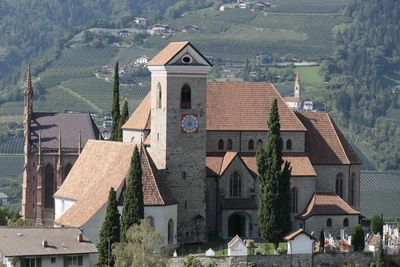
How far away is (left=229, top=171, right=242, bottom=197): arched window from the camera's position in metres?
88.8

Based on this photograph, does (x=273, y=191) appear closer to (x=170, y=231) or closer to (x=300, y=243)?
(x=300, y=243)

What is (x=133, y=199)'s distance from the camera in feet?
258

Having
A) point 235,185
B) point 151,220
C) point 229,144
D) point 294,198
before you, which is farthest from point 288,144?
point 151,220

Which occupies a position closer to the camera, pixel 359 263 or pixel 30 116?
pixel 359 263

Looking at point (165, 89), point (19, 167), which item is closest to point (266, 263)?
point (165, 89)

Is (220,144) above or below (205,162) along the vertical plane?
above

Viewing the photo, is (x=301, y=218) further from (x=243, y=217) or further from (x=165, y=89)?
(x=165, y=89)

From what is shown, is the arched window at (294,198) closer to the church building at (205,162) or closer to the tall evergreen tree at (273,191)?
the church building at (205,162)

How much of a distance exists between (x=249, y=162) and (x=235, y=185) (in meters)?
1.78

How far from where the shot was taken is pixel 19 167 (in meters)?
184

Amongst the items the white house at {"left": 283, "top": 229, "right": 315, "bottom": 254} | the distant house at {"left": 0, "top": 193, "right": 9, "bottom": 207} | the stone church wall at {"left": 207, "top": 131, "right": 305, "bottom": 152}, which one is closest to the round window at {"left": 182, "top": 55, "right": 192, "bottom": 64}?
the stone church wall at {"left": 207, "top": 131, "right": 305, "bottom": 152}

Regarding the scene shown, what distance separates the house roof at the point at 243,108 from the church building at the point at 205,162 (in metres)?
0.06

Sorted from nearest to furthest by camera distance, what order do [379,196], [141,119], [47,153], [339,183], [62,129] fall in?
[141,119], [339,183], [47,153], [62,129], [379,196]

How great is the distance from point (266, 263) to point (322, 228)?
8734 mm
